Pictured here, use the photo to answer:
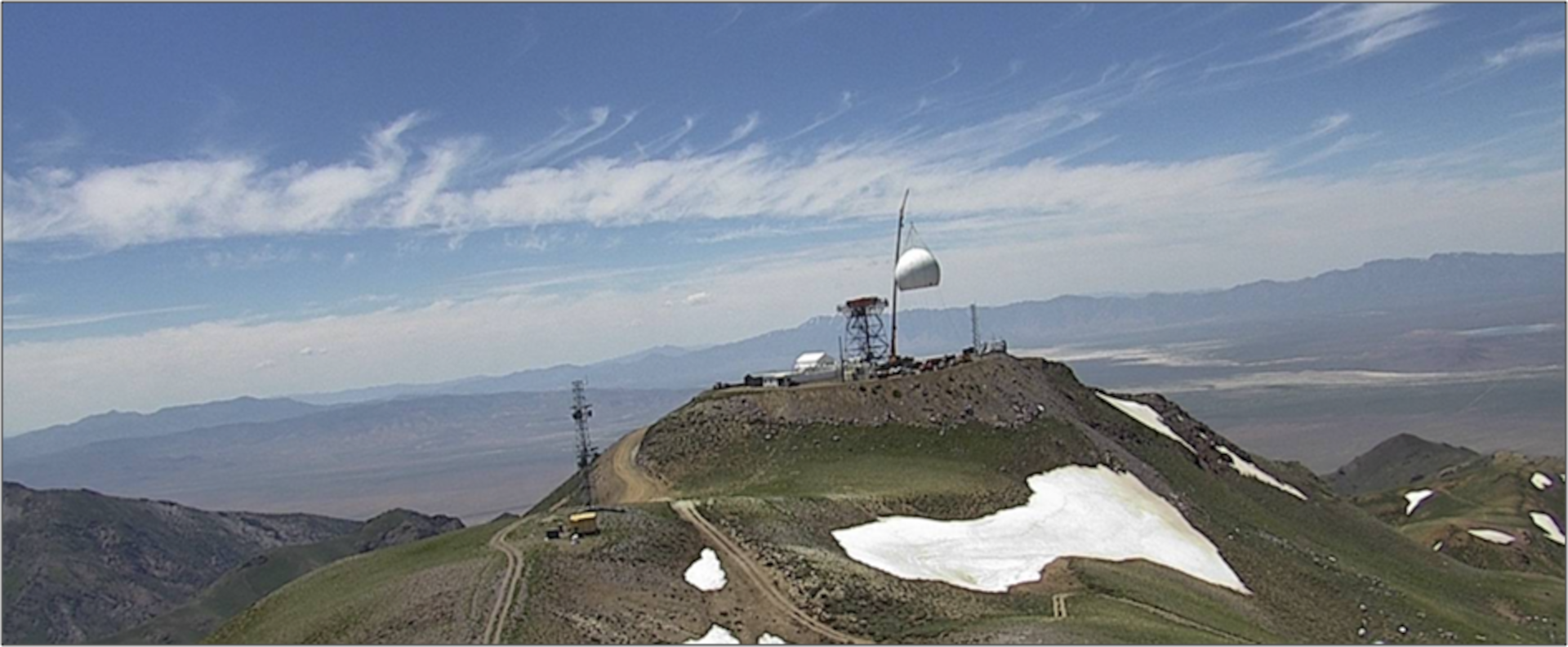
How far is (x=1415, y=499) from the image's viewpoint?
14725 centimetres

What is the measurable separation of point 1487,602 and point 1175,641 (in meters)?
51.9

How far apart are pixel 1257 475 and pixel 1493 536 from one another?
29.3m

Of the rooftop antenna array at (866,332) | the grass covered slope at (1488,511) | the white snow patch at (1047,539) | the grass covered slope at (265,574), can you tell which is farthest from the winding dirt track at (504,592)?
the grass covered slope at (1488,511)

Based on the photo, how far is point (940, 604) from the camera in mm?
47844

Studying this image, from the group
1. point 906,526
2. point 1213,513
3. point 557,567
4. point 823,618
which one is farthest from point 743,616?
point 1213,513

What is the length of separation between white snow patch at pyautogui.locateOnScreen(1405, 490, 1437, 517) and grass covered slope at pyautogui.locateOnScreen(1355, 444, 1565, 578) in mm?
315

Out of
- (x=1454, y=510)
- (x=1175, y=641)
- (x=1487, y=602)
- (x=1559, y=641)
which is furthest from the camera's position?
(x=1454, y=510)

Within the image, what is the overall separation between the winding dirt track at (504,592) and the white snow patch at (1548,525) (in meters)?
124

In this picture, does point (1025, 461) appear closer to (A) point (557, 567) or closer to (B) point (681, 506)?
(B) point (681, 506)

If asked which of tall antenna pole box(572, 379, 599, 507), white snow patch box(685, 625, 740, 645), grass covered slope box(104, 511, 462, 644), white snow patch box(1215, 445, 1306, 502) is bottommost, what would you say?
grass covered slope box(104, 511, 462, 644)

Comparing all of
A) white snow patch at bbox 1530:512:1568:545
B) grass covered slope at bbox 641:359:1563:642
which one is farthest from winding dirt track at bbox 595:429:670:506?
white snow patch at bbox 1530:512:1568:545

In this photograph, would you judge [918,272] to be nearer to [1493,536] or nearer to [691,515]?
[691,515]

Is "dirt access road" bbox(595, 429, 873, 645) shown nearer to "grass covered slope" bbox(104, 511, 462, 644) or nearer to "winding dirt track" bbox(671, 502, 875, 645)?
"winding dirt track" bbox(671, 502, 875, 645)

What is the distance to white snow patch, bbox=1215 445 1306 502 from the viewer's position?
103 metres
